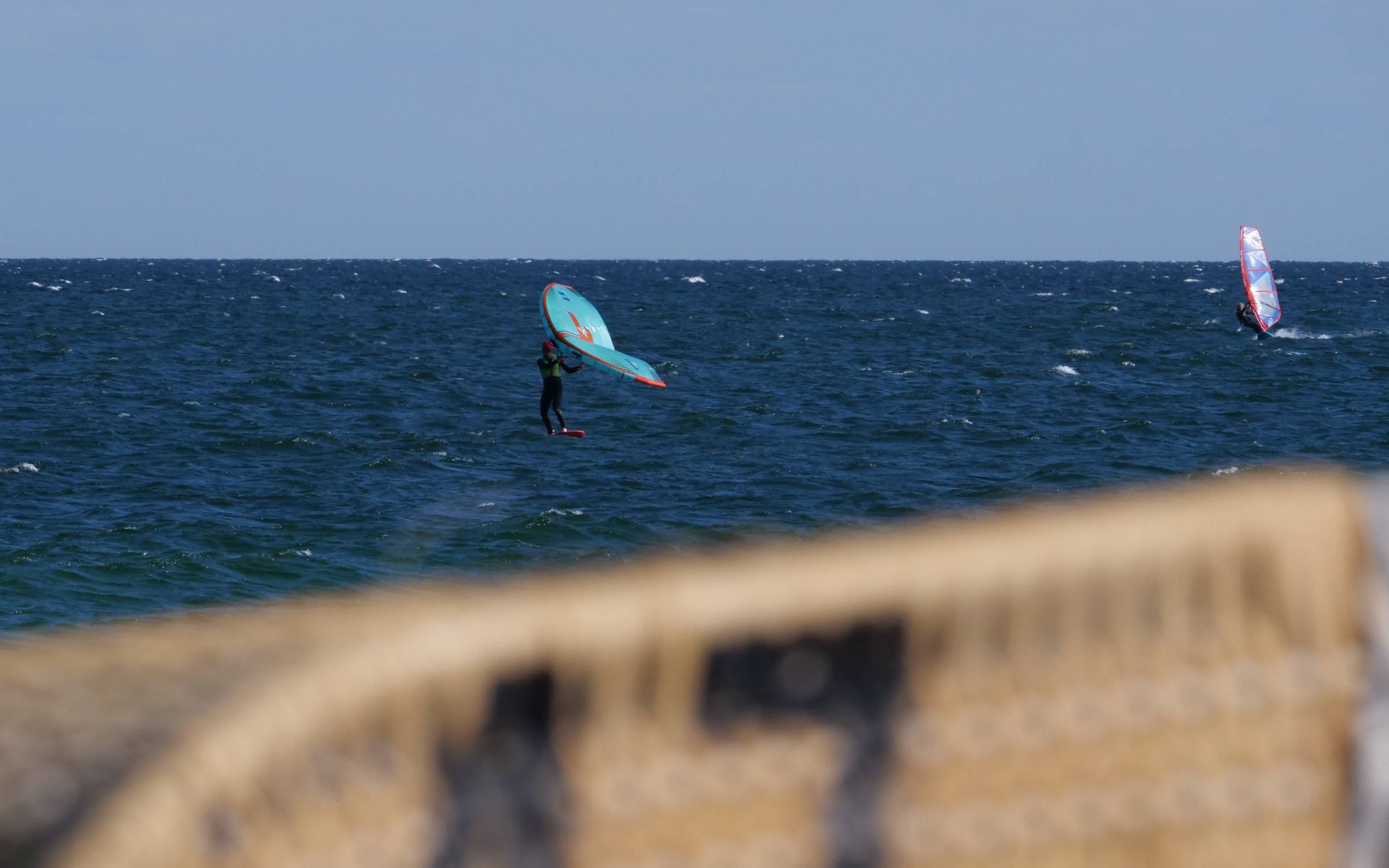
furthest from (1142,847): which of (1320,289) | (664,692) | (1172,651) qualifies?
(1320,289)

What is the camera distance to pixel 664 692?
114cm

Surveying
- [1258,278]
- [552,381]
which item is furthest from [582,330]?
[1258,278]

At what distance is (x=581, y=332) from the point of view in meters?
22.0

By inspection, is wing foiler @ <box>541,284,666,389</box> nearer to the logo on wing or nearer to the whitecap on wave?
the logo on wing

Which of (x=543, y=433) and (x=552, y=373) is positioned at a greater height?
(x=552, y=373)

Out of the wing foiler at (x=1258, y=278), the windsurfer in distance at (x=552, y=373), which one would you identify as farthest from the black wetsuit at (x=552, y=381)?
the wing foiler at (x=1258, y=278)

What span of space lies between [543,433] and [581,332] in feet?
34.9

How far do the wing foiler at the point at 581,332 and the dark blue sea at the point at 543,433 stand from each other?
239 cm

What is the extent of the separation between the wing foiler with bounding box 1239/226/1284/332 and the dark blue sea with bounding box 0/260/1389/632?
1696mm

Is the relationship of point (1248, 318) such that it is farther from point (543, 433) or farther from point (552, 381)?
point (552, 381)

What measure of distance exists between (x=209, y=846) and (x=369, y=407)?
36.5 m

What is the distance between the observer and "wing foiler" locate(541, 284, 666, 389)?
21.2 metres

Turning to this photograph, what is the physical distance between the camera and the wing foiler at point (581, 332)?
69.4 ft

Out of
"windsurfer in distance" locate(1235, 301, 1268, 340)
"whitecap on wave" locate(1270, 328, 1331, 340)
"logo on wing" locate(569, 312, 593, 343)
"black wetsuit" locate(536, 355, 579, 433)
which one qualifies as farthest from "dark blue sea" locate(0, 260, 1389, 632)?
"logo on wing" locate(569, 312, 593, 343)
